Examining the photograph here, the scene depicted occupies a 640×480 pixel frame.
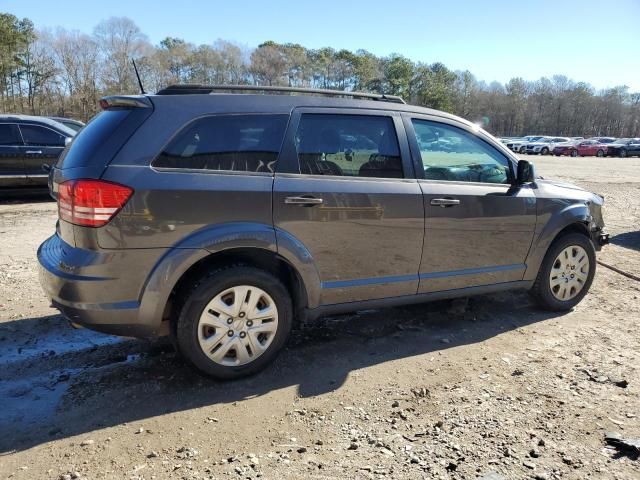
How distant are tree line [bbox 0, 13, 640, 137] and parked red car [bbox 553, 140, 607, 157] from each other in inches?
359

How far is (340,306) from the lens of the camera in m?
3.61

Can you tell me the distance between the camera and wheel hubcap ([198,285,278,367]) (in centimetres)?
313

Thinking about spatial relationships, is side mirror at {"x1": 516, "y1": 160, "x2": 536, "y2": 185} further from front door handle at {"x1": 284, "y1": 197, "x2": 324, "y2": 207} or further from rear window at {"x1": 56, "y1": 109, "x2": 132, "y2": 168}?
rear window at {"x1": 56, "y1": 109, "x2": 132, "y2": 168}

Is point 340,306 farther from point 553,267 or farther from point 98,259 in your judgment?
point 553,267

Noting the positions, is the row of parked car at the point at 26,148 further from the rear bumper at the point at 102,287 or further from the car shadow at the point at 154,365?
the rear bumper at the point at 102,287

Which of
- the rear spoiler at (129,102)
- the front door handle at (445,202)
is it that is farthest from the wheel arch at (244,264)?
the front door handle at (445,202)

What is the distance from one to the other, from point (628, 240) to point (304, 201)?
23.1ft

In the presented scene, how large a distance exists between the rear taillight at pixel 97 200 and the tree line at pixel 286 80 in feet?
118

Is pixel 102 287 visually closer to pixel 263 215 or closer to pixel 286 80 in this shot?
pixel 263 215

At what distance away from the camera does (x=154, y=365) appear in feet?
11.5

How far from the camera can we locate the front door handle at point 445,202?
379 cm

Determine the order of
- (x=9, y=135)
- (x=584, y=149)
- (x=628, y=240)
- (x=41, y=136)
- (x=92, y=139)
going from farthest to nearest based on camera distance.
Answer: (x=584, y=149) < (x=41, y=136) < (x=9, y=135) < (x=628, y=240) < (x=92, y=139)

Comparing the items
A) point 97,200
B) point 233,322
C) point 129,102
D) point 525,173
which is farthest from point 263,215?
point 525,173

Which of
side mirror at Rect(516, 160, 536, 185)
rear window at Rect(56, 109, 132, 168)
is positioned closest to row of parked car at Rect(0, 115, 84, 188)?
rear window at Rect(56, 109, 132, 168)
